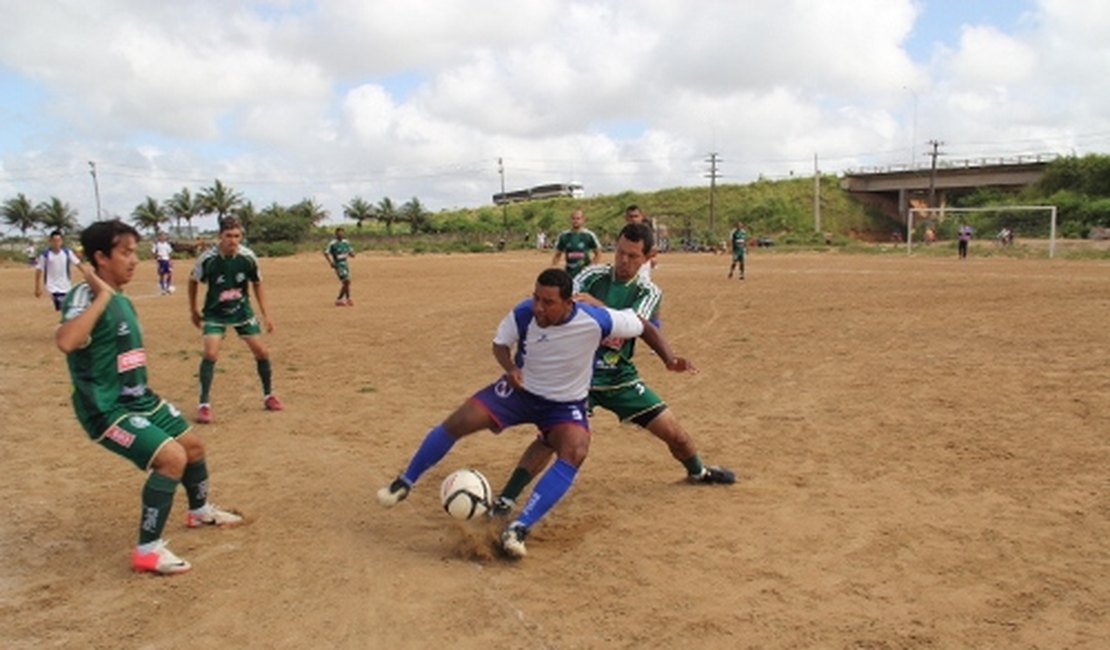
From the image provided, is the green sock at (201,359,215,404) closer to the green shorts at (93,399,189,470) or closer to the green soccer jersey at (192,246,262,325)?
the green soccer jersey at (192,246,262,325)

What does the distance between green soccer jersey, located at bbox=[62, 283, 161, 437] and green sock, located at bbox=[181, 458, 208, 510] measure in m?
0.64

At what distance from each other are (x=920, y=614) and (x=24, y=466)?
265 inches

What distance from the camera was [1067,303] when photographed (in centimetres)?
1675

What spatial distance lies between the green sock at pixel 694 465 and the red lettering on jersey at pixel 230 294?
5.11 m

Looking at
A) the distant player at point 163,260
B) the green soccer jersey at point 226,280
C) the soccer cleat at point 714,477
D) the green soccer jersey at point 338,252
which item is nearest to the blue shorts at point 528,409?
the soccer cleat at point 714,477

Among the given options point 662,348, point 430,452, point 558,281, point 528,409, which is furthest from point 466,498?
point 662,348

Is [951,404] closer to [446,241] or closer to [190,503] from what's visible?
[190,503]

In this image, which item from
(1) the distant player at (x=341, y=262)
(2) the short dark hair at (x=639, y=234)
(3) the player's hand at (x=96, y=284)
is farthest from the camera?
(1) the distant player at (x=341, y=262)

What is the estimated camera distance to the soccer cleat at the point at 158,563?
4551 mm

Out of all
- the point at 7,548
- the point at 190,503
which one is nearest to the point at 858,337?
the point at 190,503

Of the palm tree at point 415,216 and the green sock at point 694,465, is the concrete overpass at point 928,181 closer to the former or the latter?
the palm tree at point 415,216

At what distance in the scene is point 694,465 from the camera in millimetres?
6023

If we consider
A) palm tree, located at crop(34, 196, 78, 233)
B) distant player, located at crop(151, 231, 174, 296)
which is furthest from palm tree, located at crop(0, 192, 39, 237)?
distant player, located at crop(151, 231, 174, 296)

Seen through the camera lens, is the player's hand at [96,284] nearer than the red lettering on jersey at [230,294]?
Yes
